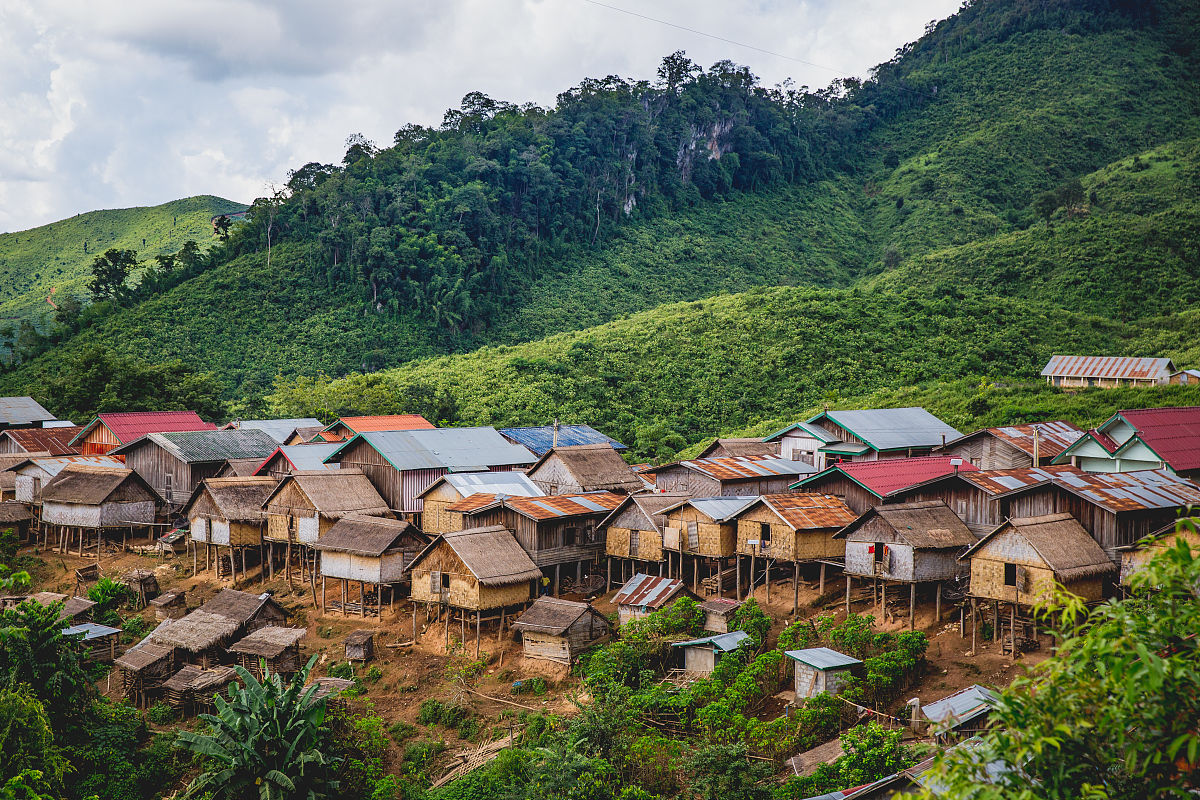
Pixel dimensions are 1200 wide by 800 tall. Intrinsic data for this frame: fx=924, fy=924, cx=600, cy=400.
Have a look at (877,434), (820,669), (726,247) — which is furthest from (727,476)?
(726,247)

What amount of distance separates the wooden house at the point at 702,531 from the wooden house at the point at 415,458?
9.14 metres

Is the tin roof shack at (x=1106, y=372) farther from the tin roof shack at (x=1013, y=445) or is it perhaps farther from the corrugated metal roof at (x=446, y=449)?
the corrugated metal roof at (x=446, y=449)

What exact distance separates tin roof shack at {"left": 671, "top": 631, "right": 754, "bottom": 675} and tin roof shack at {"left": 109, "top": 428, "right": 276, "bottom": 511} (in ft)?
74.2

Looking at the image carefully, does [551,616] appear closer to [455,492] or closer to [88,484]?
[455,492]

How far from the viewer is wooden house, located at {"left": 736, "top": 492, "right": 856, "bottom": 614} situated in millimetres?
23969

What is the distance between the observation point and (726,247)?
309 feet

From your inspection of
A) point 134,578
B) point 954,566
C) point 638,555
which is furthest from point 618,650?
point 134,578

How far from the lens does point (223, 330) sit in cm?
6819

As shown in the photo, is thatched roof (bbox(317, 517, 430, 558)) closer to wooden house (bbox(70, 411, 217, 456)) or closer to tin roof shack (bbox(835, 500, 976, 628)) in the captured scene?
tin roof shack (bbox(835, 500, 976, 628))

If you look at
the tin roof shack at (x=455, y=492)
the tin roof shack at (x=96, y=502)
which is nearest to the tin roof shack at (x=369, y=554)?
the tin roof shack at (x=455, y=492)

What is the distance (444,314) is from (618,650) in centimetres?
5489

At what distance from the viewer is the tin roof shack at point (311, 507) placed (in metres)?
30.3

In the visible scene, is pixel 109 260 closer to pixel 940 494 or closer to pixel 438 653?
pixel 438 653

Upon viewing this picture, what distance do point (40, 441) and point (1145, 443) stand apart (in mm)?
44017
